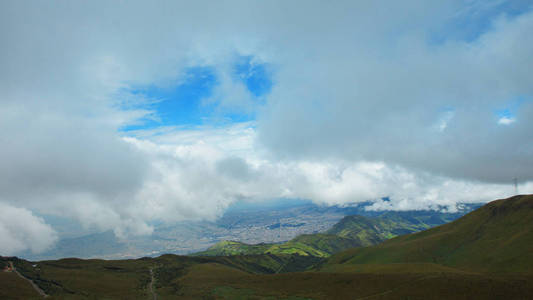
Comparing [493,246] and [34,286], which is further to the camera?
[493,246]

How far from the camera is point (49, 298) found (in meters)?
76.6

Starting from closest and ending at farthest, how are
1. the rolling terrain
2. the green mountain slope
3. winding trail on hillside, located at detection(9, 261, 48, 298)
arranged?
1. the rolling terrain
2. winding trail on hillside, located at detection(9, 261, 48, 298)
3. the green mountain slope

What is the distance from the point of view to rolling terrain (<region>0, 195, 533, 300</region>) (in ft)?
248

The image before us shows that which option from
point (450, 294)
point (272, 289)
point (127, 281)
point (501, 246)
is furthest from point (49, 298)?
point (501, 246)

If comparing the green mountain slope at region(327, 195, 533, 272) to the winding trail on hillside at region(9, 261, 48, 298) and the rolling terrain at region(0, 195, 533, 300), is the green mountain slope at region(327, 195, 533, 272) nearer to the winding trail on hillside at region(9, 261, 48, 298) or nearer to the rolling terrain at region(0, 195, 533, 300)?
the rolling terrain at region(0, 195, 533, 300)

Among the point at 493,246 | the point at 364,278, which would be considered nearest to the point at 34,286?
the point at 364,278

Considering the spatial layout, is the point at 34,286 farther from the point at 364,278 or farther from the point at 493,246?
the point at 493,246

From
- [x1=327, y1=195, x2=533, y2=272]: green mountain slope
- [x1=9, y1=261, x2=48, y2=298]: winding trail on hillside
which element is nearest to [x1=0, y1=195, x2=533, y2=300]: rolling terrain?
[x1=327, y1=195, x2=533, y2=272]: green mountain slope

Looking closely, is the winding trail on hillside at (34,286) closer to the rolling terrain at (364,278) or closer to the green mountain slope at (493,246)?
the rolling terrain at (364,278)

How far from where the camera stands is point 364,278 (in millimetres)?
100938

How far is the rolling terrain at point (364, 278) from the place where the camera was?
75.7 metres

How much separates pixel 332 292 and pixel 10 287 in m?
105

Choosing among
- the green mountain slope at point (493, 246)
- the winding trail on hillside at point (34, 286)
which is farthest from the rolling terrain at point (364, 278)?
the winding trail on hillside at point (34, 286)

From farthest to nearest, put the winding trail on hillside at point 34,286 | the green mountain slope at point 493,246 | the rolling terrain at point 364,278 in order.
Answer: the green mountain slope at point 493,246 → the winding trail on hillside at point 34,286 → the rolling terrain at point 364,278
